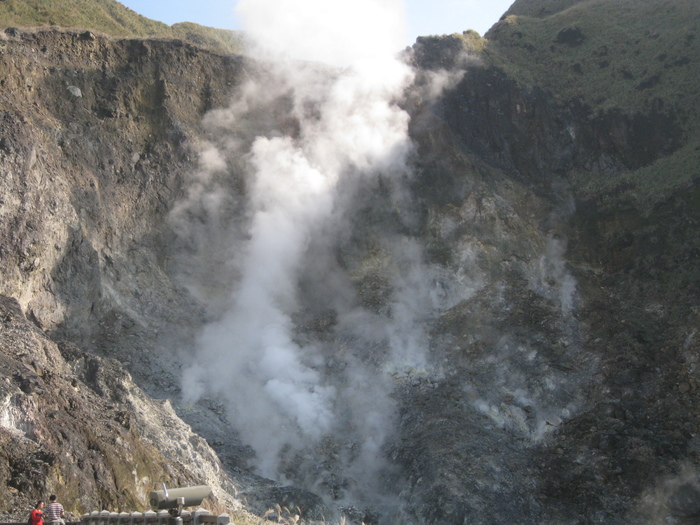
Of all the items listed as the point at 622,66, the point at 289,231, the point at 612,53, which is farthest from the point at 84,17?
the point at 612,53

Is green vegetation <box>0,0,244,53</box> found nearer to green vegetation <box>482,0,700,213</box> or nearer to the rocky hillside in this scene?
the rocky hillside

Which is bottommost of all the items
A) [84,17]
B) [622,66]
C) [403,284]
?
[403,284]

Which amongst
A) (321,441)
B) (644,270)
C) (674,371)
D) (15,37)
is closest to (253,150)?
(15,37)

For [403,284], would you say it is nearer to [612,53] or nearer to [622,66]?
[622,66]

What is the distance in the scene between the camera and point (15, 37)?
30.5 meters

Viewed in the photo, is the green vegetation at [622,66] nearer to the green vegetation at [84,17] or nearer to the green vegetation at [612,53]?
the green vegetation at [612,53]

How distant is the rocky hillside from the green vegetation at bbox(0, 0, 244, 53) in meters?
2.99

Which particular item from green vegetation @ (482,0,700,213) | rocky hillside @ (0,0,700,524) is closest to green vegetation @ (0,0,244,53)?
rocky hillside @ (0,0,700,524)

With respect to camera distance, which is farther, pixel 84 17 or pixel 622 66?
pixel 622 66

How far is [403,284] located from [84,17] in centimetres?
2303

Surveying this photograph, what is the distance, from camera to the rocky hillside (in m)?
19.9

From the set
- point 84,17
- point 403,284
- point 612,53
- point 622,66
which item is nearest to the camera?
point 403,284

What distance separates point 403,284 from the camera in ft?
98.9

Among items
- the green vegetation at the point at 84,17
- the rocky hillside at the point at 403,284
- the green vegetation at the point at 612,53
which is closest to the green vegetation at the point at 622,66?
the green vegetation at the point at 612,53
